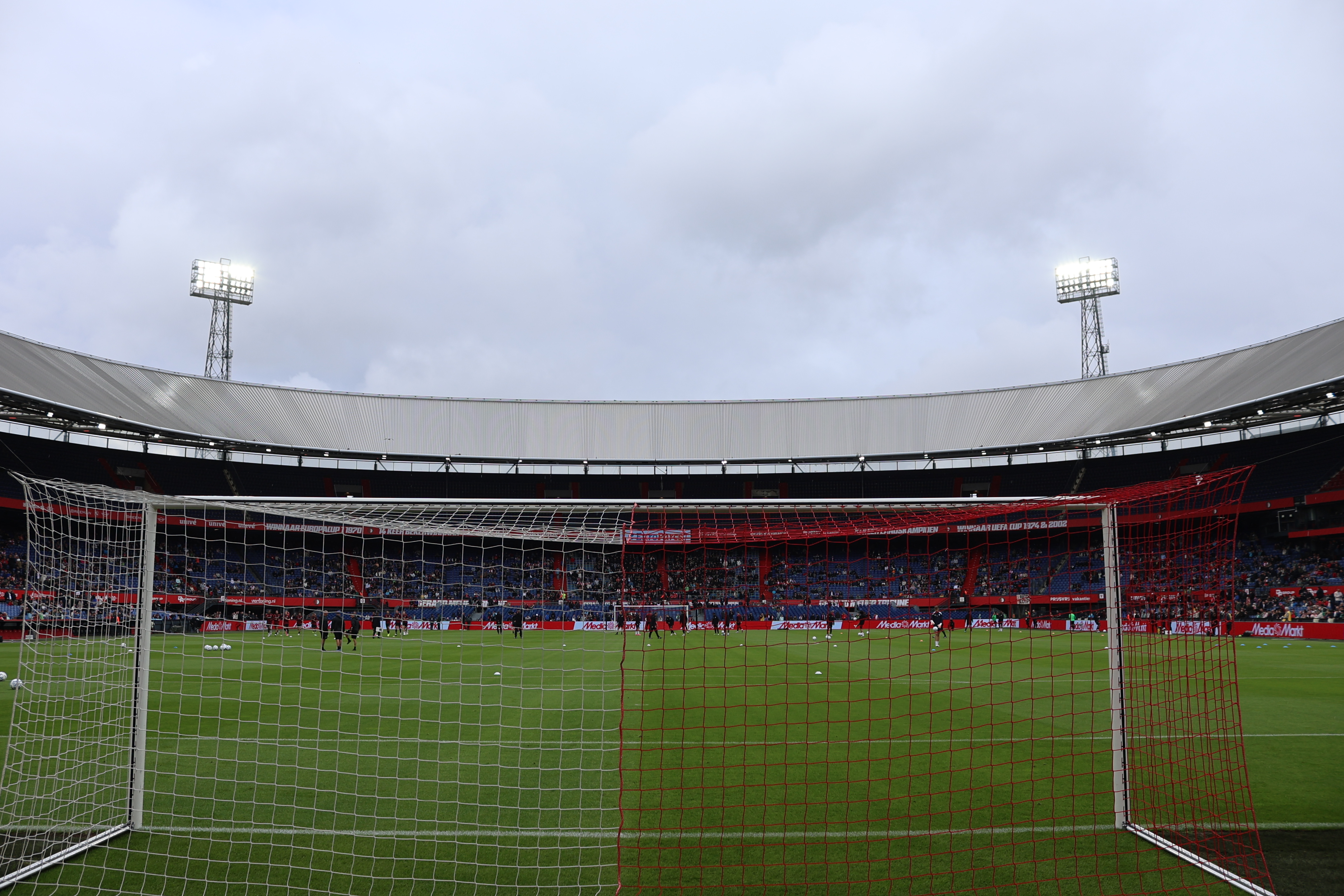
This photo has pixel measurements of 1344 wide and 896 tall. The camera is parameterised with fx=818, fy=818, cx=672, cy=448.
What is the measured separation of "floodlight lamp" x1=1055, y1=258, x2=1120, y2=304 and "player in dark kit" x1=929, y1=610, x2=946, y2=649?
2708 cm

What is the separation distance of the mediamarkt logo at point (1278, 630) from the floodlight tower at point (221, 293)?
51930mm

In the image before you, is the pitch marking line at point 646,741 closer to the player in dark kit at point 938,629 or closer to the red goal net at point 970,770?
the red goal net at point 970,770

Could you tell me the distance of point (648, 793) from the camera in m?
8.03

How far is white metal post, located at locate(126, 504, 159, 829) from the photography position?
659 cm

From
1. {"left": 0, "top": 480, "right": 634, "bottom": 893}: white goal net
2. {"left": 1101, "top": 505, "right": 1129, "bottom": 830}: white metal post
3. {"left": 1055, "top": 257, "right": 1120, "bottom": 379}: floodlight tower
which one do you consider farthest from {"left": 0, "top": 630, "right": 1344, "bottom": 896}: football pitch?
{"left": 1055, "top": 257, "right": 1120, "bottom": 379}: floodlight tower

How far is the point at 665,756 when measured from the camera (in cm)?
964

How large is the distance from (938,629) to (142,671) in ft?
85.5

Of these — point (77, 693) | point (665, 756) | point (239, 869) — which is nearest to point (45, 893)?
point (239, 869)

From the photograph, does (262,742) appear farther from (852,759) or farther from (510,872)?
(852,759)

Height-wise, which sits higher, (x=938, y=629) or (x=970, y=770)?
(x=970, y=770)

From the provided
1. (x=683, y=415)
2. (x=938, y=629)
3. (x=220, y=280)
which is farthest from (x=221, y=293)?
(x=938, y=629)

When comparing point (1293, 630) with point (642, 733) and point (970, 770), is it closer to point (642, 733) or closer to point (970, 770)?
point (970, 770)

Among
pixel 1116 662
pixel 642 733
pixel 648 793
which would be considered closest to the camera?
pixel 1116 662

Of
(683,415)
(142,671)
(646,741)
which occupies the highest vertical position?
(683,415)
